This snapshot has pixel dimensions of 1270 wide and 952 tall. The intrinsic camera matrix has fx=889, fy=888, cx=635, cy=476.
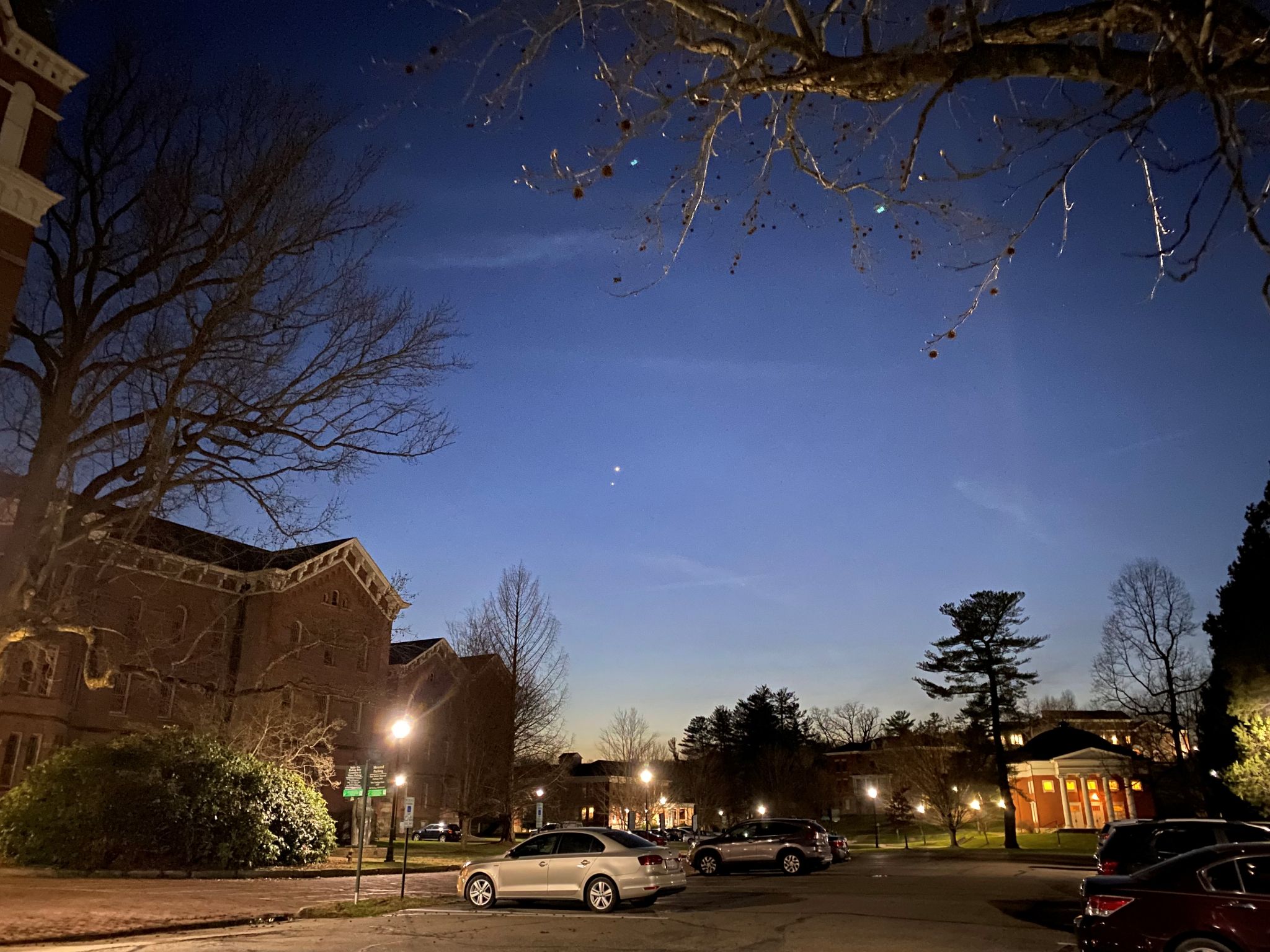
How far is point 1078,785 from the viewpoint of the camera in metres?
59.6

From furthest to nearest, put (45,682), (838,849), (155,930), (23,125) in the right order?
(45,682) → (838,849) → (23,125) → (155,930)

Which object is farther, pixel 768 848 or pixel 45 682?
pixel 45 682

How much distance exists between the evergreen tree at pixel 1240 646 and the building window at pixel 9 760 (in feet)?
138

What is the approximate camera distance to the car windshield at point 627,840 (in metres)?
16.0

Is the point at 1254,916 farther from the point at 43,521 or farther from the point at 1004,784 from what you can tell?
the point at 1004,784

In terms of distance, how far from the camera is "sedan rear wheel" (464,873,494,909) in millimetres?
16578

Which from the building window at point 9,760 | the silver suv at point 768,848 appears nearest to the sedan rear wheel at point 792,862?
the silver suv at point 768,848

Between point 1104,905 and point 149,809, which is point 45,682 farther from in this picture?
point 1104,905

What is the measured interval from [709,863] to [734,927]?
1434 centimetres

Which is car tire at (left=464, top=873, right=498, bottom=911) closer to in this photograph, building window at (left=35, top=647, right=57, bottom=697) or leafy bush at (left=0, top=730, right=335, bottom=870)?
leafy bush at (left=0, top=730, right=335, bottom=870)

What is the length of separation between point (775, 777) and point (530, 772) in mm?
40225

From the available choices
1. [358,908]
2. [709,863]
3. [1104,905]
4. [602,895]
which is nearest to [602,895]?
[602,895]

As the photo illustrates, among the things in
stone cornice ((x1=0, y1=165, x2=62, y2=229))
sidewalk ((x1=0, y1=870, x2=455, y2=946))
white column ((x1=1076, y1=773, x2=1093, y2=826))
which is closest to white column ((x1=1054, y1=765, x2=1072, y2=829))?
white column ((x1=1076, y1=773, x2=1093, y2=826))

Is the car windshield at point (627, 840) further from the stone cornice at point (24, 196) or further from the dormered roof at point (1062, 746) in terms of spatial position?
the dormered roof at point (1062, 746)
